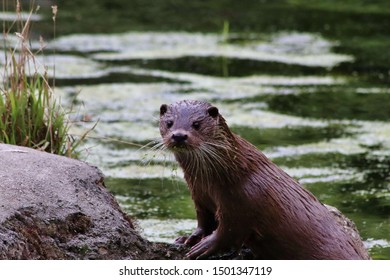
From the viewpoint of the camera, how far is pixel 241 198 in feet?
14.9

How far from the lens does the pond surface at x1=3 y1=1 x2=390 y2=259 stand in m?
6.97

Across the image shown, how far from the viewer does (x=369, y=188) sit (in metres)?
7.09

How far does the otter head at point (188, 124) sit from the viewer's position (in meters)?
4.41

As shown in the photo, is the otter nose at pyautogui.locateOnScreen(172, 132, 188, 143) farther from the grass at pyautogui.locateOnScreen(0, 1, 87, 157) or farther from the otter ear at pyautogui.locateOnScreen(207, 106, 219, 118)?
the grass at pyautogui.locateOnScreen(0, 1, 87, 157)

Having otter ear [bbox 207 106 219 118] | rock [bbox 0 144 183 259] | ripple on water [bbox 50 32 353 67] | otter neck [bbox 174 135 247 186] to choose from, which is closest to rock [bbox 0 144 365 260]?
rock [bbox 0 144 183 259]

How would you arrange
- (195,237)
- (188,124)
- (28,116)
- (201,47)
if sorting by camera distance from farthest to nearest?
(201,47) → (28,116) → (195,237) → (188,124)

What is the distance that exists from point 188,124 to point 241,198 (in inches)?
16.0

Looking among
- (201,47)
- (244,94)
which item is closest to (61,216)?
(244,94)

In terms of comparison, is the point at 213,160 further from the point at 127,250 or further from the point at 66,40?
the point at 66,40

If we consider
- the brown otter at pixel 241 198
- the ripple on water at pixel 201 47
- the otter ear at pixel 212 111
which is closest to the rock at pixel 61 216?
the brown otter at pixel 241 198

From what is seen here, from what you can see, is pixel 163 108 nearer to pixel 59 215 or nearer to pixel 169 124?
pixel 169 124

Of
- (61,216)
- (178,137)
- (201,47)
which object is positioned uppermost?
(178,137)
